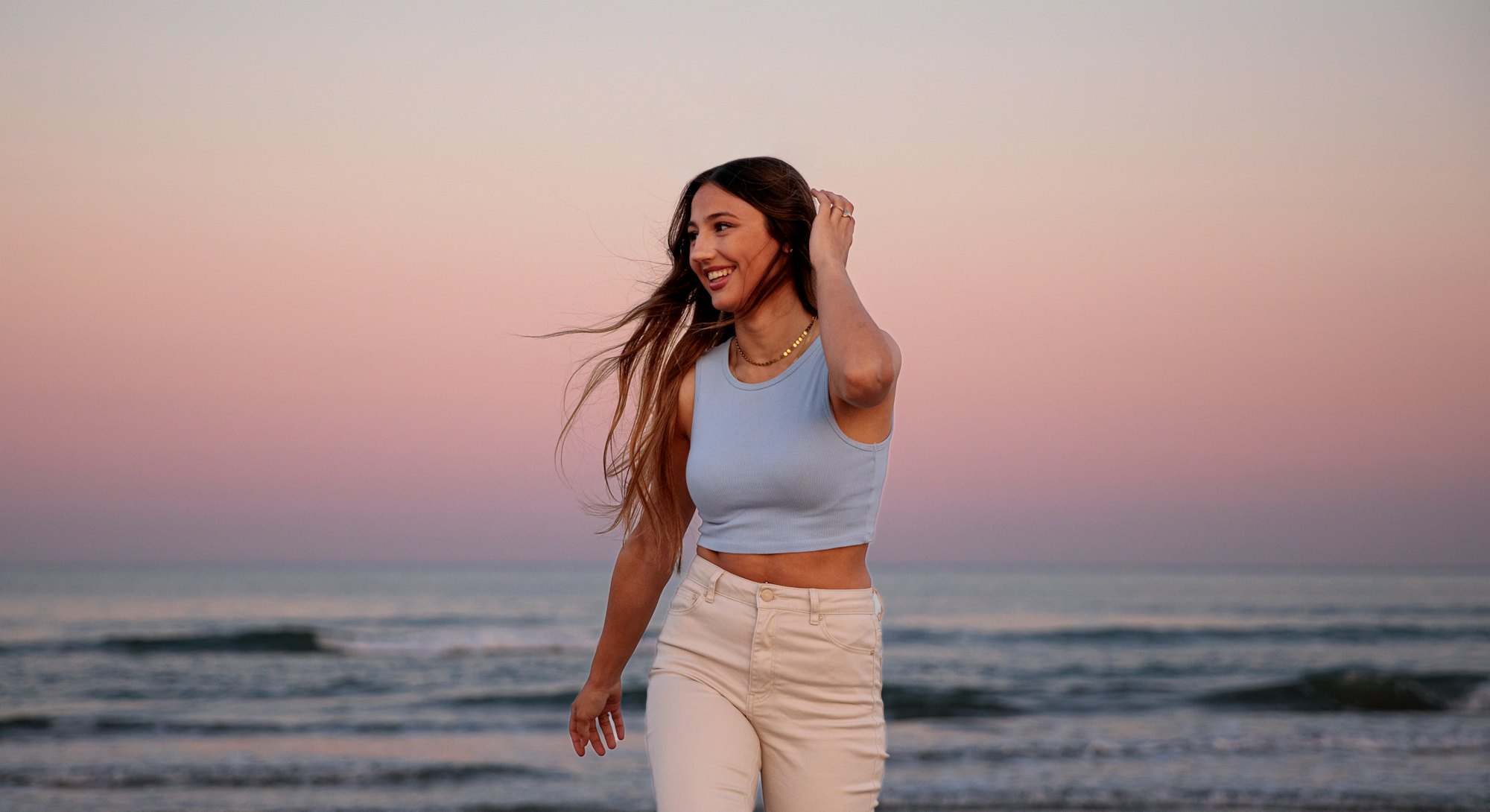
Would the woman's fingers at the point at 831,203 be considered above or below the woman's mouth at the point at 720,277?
above

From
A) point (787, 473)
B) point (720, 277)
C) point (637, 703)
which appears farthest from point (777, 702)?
point (637, 703)

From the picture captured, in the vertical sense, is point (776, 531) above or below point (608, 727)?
above

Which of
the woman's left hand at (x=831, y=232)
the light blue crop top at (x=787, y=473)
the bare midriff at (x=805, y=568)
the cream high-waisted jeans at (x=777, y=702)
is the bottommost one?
the cream high-waisted jeans at (x=777, y=702)

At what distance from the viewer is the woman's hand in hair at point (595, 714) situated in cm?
274

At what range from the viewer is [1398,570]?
150 ft

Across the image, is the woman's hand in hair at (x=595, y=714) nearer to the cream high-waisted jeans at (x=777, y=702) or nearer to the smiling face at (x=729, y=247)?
the cream high-waisted jeans at (x=777, y=702)

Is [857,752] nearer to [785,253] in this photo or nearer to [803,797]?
[803,797]

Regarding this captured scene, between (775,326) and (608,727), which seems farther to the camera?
(608,727)

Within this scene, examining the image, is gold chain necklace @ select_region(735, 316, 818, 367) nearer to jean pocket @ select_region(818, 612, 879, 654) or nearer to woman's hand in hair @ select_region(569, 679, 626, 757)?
jean pocket @ select_region(818, 612, 879, 654)

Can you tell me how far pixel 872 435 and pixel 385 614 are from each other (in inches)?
974

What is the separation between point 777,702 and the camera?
235 centimetres

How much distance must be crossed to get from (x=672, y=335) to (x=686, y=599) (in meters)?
0.65

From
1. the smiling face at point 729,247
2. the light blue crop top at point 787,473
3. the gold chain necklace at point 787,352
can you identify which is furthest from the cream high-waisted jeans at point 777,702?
the smiling face at point 729,247

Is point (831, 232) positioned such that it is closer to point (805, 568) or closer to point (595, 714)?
point (805, 568)
